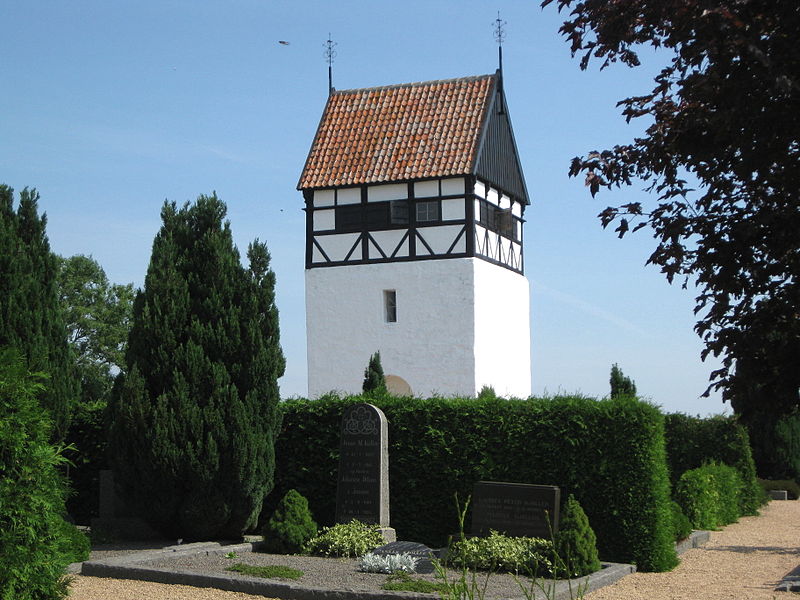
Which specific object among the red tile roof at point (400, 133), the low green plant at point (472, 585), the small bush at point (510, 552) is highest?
the red tile roof at point (400, 133)

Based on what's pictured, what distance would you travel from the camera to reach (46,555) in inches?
312

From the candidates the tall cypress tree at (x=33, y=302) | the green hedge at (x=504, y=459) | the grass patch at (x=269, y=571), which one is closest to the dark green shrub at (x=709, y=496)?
the green hedge at (x=504, y=459)

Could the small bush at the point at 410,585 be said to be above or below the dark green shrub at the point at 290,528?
below

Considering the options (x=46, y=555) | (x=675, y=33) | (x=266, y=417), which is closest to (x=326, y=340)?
(x=266, y=417)

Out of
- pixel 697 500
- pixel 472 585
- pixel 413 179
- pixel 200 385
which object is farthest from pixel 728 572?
pixel 413 179

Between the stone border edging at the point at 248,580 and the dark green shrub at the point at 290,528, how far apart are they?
3.39 feet

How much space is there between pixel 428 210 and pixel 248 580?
20.5 m

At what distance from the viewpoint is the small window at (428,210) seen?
30109 millimetres

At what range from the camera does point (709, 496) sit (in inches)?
713

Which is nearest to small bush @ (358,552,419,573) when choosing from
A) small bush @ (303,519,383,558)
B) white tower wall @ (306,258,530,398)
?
small bush @ (303,519,383,558)

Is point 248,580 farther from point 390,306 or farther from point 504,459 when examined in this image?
point 390,306

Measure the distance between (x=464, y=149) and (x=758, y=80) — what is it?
24.6 meters

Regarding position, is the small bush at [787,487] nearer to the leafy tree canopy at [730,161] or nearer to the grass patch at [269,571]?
the grass patch at [269,571]

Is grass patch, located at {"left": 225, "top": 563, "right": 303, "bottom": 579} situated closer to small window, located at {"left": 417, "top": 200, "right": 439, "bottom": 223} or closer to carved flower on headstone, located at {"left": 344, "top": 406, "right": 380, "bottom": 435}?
carved flower on headstone, located at {"left": 344, "top": 406, "right": 380, "bottom": 435}
